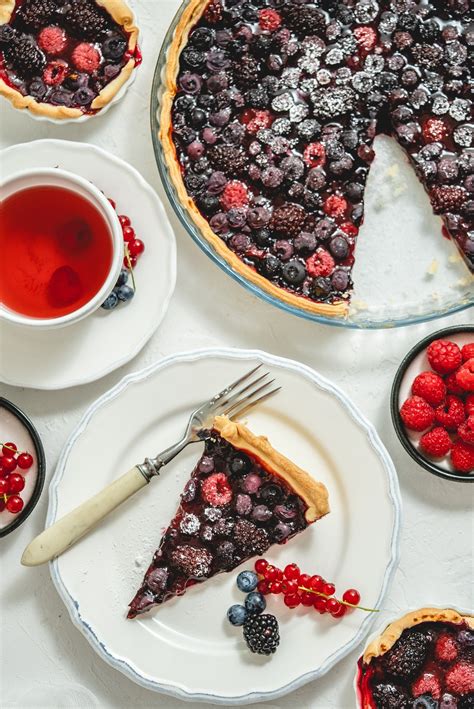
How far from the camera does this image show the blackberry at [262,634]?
265 centimetres

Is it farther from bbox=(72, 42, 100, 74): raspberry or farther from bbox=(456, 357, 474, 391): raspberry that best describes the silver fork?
bbox=(72, 42, 100, 74): raspberry

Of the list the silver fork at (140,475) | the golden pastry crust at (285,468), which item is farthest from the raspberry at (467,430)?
the silver fork at (140,475)

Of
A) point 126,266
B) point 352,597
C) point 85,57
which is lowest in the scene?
point 352,597

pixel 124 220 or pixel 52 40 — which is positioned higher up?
pixel 52 40

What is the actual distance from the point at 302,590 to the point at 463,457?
0.59 m

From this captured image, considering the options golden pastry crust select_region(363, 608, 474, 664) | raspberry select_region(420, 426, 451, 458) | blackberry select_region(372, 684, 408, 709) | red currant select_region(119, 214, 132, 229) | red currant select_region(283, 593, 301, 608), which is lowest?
blackberry select_region(372, 684, 408, 709)

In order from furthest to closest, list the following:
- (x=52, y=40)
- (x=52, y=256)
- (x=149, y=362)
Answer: (x=149, y=362) < (x=52, y=40) < (x=52, y=256)

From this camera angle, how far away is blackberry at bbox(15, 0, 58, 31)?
8.73ft

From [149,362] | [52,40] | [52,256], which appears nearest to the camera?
[52,256]

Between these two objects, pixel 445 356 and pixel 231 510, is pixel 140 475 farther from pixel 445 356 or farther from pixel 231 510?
pixel 445 356

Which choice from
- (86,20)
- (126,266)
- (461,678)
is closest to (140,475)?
(126,266)

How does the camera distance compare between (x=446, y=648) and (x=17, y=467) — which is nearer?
(x=446, y=648)

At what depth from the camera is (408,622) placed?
2623mm

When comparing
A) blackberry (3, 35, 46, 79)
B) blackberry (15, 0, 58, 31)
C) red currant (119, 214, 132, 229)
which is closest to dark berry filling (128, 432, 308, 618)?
red currant (119, 214, 132, 229)
